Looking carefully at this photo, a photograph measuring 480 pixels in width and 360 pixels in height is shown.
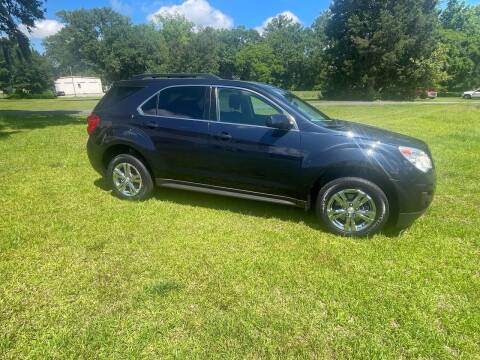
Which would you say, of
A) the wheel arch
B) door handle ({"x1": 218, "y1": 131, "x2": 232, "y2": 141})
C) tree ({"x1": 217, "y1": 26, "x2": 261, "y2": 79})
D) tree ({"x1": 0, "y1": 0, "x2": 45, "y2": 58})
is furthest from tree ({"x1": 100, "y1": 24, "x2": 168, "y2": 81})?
the wheel arch

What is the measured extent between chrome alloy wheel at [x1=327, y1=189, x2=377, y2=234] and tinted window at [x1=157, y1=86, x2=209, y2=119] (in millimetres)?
2012

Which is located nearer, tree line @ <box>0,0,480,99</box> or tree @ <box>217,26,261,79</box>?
tree line @ <box>0,0,480,99</box>

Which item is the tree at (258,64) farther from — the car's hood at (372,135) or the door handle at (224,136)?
the door handle at (224,136)

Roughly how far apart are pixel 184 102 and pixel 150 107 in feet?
1.82

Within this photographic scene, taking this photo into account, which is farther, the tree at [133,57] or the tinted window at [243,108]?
the tree at [133,57]

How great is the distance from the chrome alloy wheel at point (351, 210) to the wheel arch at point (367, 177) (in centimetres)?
19

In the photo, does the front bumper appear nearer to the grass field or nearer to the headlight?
the headlight

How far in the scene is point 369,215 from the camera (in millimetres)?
4070

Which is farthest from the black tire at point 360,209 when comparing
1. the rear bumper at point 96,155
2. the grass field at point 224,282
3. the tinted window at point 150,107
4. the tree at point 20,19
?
the tree at point 20,19

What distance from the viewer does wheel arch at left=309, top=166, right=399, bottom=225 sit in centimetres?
394

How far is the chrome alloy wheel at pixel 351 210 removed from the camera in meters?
4.05

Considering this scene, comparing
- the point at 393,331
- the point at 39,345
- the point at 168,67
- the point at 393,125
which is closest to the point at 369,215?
the point at 393,331

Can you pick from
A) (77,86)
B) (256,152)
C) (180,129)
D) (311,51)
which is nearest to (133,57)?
(77,86)

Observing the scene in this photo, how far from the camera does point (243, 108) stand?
4.55 meters
